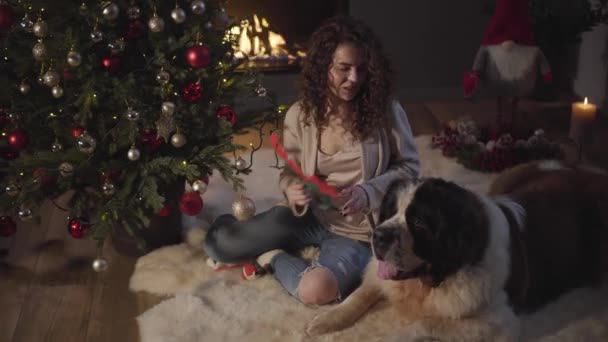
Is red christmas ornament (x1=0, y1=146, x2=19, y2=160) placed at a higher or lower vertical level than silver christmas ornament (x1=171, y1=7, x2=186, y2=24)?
lower

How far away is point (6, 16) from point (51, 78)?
22 cm

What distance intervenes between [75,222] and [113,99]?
1.42 ft

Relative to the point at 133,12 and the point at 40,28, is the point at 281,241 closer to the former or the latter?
the point at 133,12

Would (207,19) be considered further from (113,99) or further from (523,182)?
(523,182)

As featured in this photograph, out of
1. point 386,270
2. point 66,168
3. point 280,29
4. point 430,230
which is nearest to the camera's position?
point 430,230

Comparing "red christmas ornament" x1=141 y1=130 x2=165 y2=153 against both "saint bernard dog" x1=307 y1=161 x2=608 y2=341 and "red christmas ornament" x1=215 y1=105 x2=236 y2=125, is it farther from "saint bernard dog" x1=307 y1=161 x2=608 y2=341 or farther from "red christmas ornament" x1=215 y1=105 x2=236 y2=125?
"saint bernard dog" x1=307 y1=161 x2=608 y2=341

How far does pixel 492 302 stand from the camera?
167 cm

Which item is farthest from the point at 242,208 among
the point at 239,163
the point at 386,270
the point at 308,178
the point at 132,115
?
the point at 386,270

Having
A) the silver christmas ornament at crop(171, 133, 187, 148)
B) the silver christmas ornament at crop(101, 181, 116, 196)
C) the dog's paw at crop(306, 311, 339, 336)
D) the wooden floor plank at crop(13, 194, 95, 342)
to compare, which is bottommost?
the wooden floor plank at crop(13, 194, 95, 342)

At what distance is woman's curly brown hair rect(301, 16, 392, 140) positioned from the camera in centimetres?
190

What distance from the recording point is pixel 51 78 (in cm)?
188

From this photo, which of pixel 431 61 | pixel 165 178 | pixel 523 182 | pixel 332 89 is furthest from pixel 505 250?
pixel 431 61

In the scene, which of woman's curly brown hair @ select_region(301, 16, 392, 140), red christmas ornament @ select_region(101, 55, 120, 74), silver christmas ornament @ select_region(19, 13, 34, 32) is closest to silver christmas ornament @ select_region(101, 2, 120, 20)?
red christmas ornament @ select_region(101, 55, 120, 74)

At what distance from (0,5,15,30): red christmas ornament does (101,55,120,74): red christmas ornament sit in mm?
286
